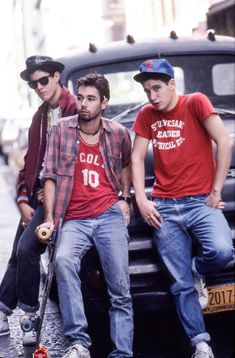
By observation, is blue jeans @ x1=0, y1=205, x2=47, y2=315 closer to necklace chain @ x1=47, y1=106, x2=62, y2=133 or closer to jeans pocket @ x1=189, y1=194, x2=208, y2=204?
necklace chain @ x1=47, y1=106, x2=62, y2=133

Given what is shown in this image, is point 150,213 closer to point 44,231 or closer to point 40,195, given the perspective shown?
point 44,231

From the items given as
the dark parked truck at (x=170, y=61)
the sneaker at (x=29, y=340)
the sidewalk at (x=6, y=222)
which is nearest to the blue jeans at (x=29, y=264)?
the sneaker at (x=29, y=340)

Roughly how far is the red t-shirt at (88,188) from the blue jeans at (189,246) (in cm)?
36

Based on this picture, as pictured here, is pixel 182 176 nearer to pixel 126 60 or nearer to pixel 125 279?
pixel 125 279

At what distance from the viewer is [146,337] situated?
21.5 feet

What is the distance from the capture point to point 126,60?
7.23 m

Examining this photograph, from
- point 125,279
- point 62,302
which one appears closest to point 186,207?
point 125,279

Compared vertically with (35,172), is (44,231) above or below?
below

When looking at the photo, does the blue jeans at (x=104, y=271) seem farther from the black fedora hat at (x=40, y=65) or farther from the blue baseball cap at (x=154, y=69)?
the black fedora hat at (x=40, y=65)

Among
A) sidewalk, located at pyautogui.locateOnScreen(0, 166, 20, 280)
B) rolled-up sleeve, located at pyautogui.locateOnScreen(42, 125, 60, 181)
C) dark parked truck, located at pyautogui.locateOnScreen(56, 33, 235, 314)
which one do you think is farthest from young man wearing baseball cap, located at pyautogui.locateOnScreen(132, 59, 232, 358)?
sidewalk, located at pyautogui.locateOnScreen(0, 166, 20, 280)

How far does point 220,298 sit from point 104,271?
2.68 feet

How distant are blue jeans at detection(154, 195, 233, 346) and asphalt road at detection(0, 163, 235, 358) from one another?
2.03 feet

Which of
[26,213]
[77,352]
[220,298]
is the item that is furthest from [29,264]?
[220,298]

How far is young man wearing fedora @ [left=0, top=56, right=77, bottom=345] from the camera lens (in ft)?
19.3
